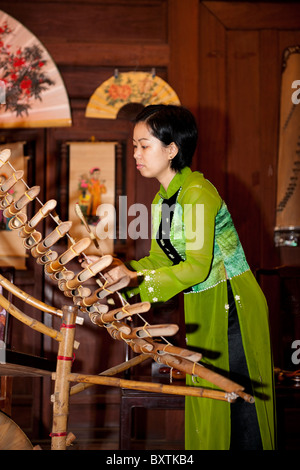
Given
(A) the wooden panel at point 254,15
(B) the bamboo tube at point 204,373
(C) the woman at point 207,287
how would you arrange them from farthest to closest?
1. (A) the wooden panel at point 254,15
2. (C) the woman at point 207,287
3. (B) the bamboo tube at point 204,373

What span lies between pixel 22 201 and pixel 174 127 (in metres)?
0.60

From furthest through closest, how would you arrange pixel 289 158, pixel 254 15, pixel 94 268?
pixel 254 15 → pixel 289 158 → pixel 94 268

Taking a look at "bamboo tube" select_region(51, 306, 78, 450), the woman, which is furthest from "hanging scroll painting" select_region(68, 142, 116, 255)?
"bamboo tube" select_region(51, 306, 78, 450)

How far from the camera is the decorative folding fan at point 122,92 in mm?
3186

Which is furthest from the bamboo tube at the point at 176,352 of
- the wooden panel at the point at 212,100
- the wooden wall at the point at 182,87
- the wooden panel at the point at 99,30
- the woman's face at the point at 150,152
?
the wooden panel at the point at 99,30

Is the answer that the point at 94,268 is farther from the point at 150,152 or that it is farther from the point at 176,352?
the point at 150,152

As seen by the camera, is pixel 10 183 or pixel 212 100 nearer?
pixel 10 183

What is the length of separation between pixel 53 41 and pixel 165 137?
75.2 inches

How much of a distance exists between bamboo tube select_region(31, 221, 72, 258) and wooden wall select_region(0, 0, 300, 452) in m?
2.05

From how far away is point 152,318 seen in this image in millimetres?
3100

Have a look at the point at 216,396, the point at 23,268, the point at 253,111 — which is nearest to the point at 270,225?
the point at 253,111

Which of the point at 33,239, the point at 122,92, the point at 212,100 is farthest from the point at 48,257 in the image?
the point at 212,100

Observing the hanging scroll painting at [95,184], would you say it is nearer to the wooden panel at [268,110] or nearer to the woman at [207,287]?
the wooden panel at [268,110]

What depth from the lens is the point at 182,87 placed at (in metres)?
3.18
